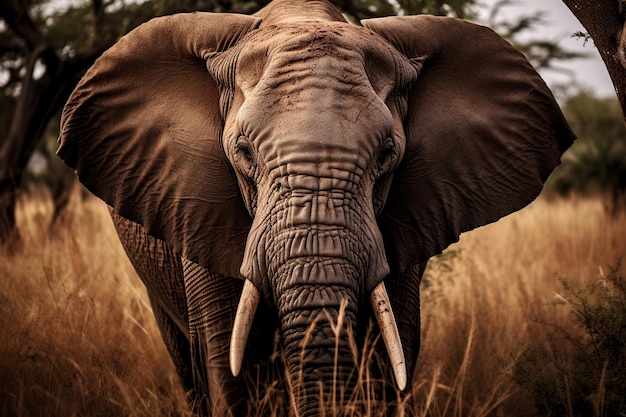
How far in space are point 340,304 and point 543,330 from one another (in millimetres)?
3030

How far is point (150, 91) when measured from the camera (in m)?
3.77

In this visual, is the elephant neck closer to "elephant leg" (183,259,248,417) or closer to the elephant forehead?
the elephant forehead

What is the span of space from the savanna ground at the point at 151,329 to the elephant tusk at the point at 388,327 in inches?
6.7

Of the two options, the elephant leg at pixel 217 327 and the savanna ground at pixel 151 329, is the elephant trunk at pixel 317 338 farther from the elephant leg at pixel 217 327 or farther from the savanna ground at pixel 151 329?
the elephant leg at pixel 217 327

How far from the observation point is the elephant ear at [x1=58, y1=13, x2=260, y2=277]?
11.7ft

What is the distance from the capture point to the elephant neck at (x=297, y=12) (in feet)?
12.3

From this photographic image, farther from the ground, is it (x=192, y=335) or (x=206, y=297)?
(x=206, y=297)

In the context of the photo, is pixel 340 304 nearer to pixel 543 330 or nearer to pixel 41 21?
pixel 543 330

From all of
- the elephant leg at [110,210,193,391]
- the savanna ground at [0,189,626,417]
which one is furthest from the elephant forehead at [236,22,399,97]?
the elephant leg at [110,210,193,391]

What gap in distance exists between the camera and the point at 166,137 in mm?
3672

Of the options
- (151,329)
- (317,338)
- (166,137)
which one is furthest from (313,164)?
(151,329)

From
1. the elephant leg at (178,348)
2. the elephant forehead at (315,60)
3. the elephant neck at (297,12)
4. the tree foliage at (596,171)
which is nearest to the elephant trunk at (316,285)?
the elephant forehead at (315,60)

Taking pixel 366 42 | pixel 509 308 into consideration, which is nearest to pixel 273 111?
pixel 366 42

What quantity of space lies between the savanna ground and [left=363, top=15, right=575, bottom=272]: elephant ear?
50cm
